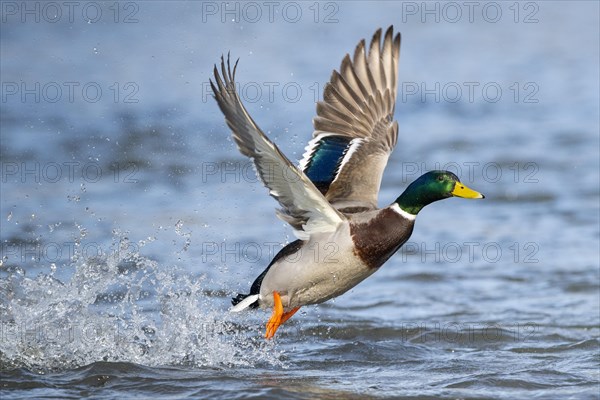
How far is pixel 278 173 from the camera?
585 cm

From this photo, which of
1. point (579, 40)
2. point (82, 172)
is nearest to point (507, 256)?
point (82, 172)

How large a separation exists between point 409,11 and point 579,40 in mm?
2467

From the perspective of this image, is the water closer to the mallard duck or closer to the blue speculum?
the mallard duck

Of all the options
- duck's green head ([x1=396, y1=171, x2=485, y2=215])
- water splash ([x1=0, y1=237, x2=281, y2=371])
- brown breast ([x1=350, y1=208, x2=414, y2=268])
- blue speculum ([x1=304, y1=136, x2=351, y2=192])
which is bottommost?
water splash ([x1=0, y1=237, x2=281, y2=371])

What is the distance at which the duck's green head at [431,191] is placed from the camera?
6.37 meters

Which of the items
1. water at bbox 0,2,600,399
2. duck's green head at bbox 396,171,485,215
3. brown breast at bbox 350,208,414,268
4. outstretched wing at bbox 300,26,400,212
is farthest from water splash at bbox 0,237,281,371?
duck's green head at bbox 396,171,485,215

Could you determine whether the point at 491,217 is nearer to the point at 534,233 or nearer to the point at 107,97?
the point at 534,233

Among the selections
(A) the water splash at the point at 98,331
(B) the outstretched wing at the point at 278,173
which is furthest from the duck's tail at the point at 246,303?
(B) the outstretched wing at the point at 278,173

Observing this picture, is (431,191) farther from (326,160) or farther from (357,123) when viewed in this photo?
(357,123)

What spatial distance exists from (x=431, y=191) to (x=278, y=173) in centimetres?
104

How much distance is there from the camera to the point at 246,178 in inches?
427

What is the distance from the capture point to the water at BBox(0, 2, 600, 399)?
21.4 ft

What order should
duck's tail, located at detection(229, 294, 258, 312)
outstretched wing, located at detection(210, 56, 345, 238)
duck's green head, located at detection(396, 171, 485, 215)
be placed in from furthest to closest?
duck's tail, located at detection(229, 294, 258, 312) < duck's green head, located at detection(396, 171, 485, 215) < outstretched wing, located at detection(210, 56, 345, 238)

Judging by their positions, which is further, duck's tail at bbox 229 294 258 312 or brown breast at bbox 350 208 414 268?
duck's tail at bbox 229 294 258 312
